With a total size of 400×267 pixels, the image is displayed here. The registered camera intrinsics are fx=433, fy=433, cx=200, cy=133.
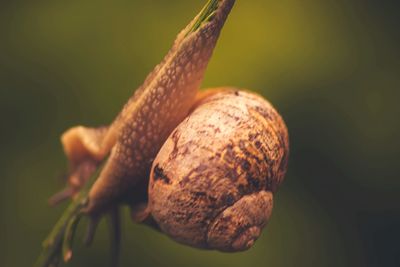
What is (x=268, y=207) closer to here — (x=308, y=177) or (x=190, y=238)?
(x=190, y=238)

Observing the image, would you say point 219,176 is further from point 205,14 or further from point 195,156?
point 205,14

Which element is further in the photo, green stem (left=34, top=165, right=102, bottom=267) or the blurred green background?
the blurred green background

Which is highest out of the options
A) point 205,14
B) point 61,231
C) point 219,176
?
point 205,14

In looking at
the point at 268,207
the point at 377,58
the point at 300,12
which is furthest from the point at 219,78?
the point at 268,207

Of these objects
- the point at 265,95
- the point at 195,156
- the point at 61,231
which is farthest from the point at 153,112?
the point at 265,95

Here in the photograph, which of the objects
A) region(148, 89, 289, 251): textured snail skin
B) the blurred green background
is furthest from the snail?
the blurred green background

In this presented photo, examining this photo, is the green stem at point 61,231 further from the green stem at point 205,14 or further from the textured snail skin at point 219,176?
the green stem at point 205,14

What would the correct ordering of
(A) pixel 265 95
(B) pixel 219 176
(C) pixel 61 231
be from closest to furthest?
(B) pixel 219 176 < (C) pixel 61 231 < (A) pixel 265 95

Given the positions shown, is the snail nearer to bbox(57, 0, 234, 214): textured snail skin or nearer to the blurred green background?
bbox(57, 0, 234, 214): textured snail skin
